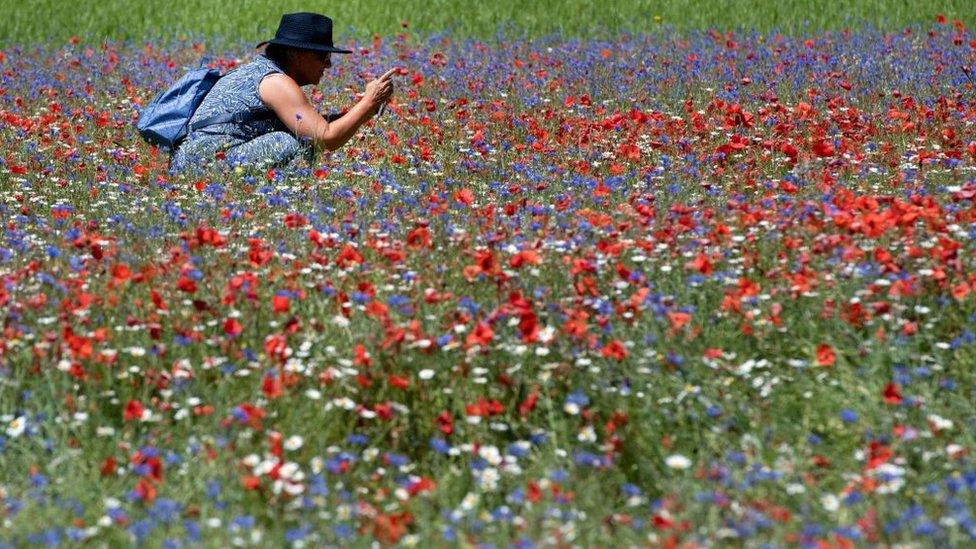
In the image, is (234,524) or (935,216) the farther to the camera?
(935,216)

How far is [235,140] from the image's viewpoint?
285 inches

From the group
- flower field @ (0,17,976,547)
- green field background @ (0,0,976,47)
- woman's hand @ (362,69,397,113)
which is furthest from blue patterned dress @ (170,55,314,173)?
green field background @ (0,0,976,47)

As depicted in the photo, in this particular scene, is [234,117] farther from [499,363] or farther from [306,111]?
[499,363]

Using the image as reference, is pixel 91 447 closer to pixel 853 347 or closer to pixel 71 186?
pixel 853 347

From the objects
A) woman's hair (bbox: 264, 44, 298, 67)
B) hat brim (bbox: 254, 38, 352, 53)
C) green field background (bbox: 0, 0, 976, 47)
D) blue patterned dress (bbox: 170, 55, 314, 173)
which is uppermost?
hat brim (bbox: 254, 38, 352, 53)

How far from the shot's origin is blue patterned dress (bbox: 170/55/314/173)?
7035mm

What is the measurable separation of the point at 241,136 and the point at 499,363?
366 centimetres

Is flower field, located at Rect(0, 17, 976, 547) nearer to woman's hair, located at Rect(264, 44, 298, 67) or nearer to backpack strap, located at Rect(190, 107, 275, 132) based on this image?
backpack strap, located at Rect(190, 107, 275, 132)

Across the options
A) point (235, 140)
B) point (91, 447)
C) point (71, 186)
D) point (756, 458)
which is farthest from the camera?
point (235, 140)

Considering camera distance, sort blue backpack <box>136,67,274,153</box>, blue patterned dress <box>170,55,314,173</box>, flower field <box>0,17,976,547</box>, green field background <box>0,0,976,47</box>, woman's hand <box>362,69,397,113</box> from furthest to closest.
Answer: green field background <box>0,0,976,47</box> < blue backpack <box>136,67,274,153</box> < blue patterned dress <box>170,55,314,173</box> < woman's hand <box>362,69,397,113</box> < flower field <box>0,17,976,547</box>

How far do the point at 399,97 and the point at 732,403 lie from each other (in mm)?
6167

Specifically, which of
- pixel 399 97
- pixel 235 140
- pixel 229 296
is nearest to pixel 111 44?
pixel 399 97

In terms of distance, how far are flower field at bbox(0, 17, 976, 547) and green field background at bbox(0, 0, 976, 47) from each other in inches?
297

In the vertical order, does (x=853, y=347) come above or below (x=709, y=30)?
above
